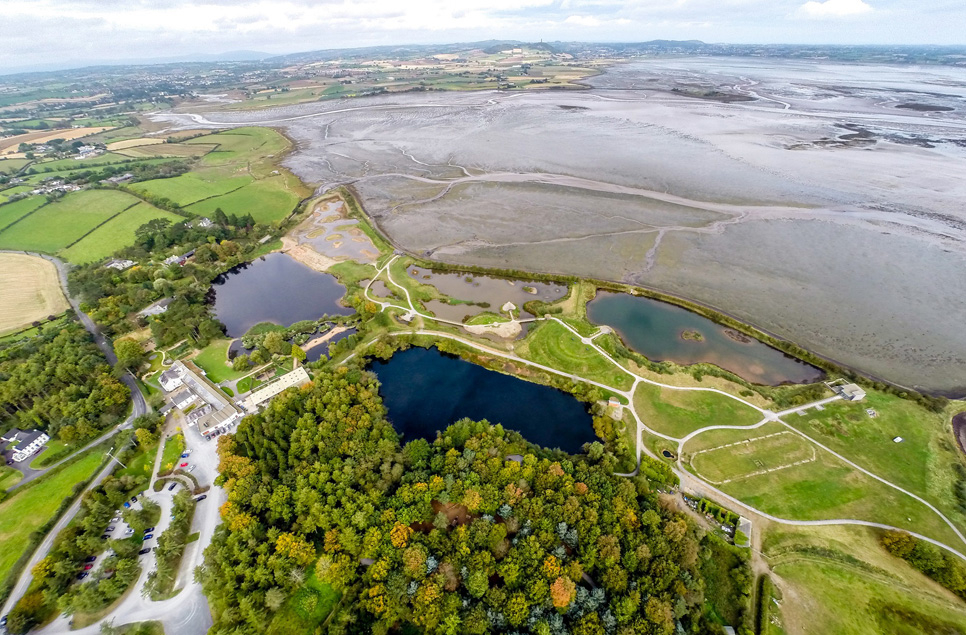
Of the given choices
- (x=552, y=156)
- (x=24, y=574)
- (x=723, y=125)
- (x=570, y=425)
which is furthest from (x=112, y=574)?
(x=723, y=125)

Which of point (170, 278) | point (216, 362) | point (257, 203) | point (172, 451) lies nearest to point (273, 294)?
point (216, 362)

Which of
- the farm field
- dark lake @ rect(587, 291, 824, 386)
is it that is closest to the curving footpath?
dark lake @ rect(587, 291, 824, 386)

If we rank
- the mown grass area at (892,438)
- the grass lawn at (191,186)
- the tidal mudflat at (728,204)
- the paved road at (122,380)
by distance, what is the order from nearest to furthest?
→ the mown grass area at (892,438), the paved road at (122,380), the tidal mudflat at (728,204), the grass lawn at (191,186)

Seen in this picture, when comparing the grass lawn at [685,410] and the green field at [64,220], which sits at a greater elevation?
the green field at [64,220]

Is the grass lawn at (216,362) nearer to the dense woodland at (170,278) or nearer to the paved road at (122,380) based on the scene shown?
the dense woodland at (170,278)

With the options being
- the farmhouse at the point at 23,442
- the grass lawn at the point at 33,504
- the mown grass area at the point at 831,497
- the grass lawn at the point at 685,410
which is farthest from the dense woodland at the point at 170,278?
the mown grass area at the point at 831,497

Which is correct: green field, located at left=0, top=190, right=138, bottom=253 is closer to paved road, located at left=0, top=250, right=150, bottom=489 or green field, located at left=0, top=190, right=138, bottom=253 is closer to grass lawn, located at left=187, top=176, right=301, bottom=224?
paved road, located at left=0, top=250, right=150, bottom=489

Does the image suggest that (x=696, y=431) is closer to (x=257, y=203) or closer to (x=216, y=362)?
(x=216, y=362)

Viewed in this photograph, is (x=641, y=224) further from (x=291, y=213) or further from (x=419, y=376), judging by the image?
(x=291, y=213)
